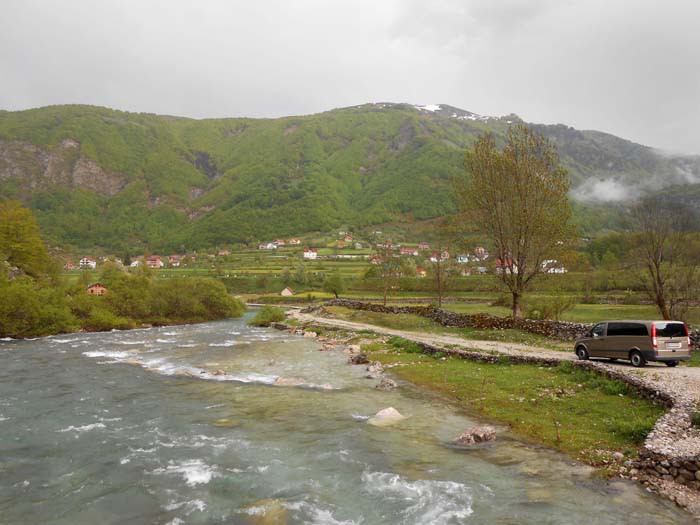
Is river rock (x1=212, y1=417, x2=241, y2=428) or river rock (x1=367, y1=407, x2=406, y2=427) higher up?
river rock (x1=367, y1=407, x2=406, y2=427)

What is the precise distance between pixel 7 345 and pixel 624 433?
5331cm

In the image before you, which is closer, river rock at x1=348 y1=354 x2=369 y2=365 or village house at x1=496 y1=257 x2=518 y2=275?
river rock at x1=348 y1=354 x2=369 y2=365

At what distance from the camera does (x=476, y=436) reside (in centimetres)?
1529

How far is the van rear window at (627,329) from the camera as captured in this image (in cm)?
2359

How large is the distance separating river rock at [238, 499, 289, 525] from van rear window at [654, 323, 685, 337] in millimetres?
21248

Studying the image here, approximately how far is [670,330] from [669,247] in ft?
64.1

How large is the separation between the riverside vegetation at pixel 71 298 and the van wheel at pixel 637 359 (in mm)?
60987

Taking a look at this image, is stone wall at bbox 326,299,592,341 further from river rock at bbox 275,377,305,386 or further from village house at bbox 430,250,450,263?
river rock at bbox 275,377,305,386

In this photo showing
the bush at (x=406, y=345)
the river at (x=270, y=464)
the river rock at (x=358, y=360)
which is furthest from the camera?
the bush at (x=406, y=345)

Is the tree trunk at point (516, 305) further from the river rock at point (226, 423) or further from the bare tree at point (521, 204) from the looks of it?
the river rock at point (226, 423)

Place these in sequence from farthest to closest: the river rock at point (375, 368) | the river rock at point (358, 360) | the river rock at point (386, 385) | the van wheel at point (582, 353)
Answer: the river rock at point (358, 360) < the river rock at point (375, 368) < the van wheel at point (582, 353) < the river rock at point (386, 385)

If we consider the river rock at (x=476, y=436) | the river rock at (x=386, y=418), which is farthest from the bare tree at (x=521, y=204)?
the river rock at (x=476, y=436)

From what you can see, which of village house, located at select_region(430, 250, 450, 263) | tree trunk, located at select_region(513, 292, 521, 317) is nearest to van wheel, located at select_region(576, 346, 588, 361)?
tree trunk, located at select_region(513, 292, 521, 317)

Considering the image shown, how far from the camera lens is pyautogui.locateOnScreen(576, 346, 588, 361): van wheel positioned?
26.9 meters
